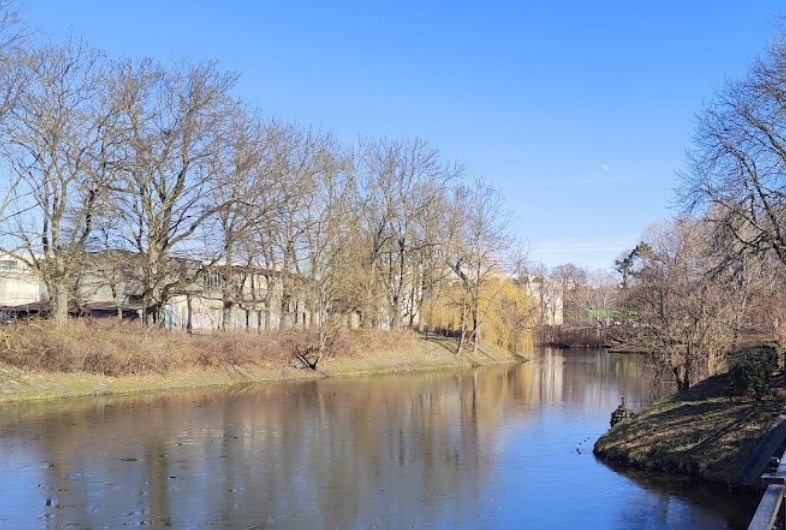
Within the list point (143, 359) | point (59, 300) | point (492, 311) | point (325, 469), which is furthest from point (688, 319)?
point (492, 311)

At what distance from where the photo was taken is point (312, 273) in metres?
38.3

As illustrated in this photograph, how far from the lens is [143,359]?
93.2 feet

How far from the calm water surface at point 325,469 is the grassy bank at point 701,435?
533mm

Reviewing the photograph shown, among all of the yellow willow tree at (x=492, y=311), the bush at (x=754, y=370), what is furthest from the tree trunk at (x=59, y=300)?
the yellow willow tree at (x=492, y=311)

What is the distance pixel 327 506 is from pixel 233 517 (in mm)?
1631

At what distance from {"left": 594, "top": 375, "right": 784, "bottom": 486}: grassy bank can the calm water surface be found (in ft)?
1.75

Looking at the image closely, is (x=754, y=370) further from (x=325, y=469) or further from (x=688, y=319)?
(x=325, y=469)

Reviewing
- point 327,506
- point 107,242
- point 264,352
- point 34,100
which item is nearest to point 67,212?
point 107,242

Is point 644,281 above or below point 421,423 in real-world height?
above

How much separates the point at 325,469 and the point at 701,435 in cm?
777

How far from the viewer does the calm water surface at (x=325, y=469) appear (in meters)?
11.3

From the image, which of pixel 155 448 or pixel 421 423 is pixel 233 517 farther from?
pixel 421 423

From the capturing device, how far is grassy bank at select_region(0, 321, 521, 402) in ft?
82.2

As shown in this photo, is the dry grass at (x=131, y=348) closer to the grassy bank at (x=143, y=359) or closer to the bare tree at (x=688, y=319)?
the grassy bank at (x=143, y=359)
